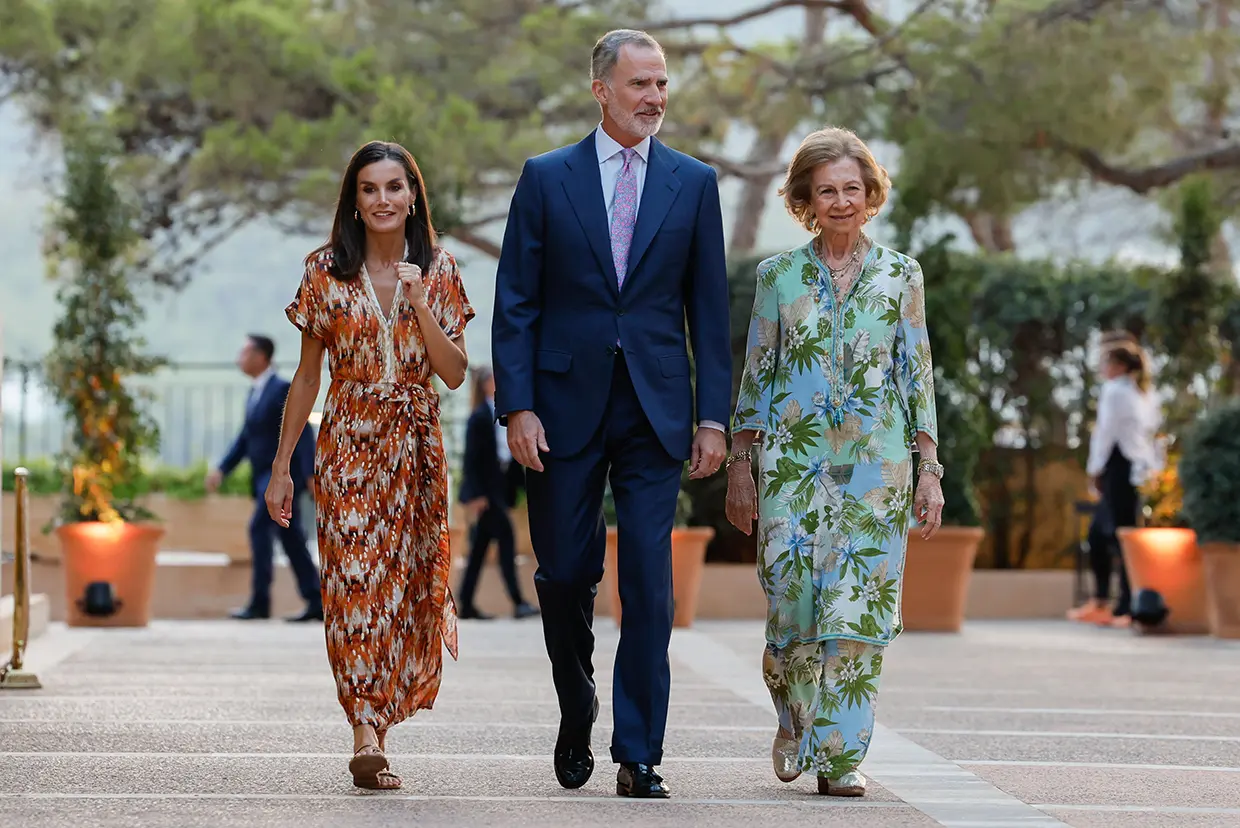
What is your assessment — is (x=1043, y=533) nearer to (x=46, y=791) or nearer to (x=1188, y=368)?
(x=1188, y=368)

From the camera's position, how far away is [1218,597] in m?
13.0

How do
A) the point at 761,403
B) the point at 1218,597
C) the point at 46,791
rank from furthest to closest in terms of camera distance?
the point at 1218,597 → the point at 761,403 → the point at 46,791

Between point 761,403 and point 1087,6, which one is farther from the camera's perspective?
point 1087,6

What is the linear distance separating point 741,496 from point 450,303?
0.96 meters

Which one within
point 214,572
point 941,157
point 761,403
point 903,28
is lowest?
point 214,572

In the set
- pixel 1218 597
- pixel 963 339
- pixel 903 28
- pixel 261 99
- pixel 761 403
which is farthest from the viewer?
pixel 261 99

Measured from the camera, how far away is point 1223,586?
13.0 meters

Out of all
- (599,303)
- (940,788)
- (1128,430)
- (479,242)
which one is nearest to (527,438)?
(599,303)

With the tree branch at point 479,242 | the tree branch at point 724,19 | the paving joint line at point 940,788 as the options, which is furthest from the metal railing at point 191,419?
the paving joint line at point 940,788

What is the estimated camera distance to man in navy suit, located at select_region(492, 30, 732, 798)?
18.3 ft

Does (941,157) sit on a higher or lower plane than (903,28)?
lower

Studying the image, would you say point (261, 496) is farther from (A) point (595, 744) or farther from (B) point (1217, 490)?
(A) point (595, 744)

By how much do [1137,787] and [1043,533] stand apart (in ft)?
35.8

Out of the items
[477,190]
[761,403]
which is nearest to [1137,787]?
[761,403]
